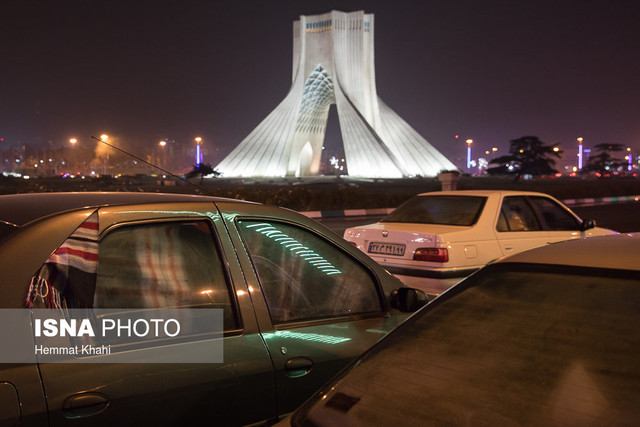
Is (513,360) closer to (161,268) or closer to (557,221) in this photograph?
(161,268)

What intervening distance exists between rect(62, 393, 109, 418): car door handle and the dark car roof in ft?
2.13

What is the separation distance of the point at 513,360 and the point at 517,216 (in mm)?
6575

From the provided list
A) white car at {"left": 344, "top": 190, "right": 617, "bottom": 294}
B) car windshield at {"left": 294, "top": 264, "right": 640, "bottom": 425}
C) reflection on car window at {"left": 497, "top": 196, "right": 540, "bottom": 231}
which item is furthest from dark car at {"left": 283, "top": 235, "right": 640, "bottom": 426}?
reflection on car window at {"left": 497, "top": 196, "right": 540, "bottom": 231}

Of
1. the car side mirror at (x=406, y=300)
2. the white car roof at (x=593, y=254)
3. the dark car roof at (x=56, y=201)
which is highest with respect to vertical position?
the dark car roof at (x=56, y=201)

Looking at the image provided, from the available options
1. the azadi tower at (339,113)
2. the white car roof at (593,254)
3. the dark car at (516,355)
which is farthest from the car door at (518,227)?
the azadi tower at (339,113)

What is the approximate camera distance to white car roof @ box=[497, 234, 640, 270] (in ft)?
6.38

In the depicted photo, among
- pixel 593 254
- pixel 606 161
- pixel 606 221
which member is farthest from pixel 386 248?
pixel 606 161

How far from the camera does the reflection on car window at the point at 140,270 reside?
91.0 inches

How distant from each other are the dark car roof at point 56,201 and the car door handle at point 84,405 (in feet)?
2.13

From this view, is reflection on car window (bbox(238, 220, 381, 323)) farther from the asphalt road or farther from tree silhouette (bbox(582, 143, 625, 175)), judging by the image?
tree silhouette (bbox(582, 143, 625, 175))

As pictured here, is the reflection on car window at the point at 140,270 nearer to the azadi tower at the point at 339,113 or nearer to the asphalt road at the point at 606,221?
the asphalt road at the point at 606,221

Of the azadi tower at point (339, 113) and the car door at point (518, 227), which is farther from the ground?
the azadi tower at point (339, 113)

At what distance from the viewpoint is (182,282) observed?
2.73m

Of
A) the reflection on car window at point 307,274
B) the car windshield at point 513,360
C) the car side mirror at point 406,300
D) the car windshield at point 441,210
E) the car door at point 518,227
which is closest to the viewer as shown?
the car windshield at point 513,360
